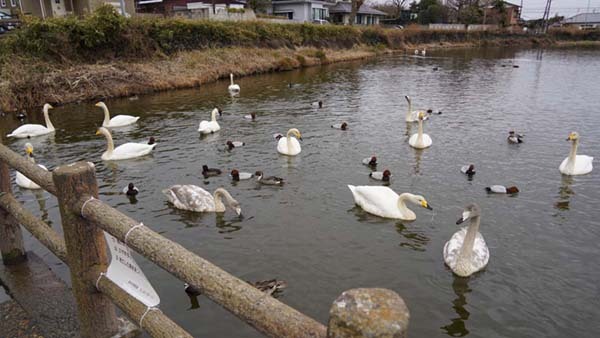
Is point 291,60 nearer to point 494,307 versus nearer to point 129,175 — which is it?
point 129,175

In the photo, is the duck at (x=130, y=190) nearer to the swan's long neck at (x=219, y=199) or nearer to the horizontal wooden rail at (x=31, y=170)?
the swan's long neck at (x=219, y=199)

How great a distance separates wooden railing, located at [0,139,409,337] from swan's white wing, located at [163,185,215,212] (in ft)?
15.4

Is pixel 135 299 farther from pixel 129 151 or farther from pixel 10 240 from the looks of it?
pixel 129 151

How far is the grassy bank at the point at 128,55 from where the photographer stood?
72.9 feet

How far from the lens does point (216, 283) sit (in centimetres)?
207

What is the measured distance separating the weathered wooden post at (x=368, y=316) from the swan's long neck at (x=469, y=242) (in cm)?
581

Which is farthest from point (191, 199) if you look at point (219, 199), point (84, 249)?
point (84, 249)

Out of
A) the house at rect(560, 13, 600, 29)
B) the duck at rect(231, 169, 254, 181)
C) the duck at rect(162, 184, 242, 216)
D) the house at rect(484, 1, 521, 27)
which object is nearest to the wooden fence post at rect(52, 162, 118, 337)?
the duck at rect(162, 184, 242, 216)

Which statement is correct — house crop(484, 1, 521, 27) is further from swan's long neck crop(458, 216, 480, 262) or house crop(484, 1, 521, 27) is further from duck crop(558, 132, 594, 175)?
swan's long neck crop(458, 216, 480, 262)

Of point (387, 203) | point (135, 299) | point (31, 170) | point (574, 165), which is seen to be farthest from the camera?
point (574, 165)

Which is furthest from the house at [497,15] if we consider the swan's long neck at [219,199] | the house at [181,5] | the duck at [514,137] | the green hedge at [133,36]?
the swan's long neck at [219,199]

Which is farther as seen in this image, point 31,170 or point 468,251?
point 468,251

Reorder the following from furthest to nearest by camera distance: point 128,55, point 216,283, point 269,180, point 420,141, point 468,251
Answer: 1. point 128,55
2. point 420,141
3. point 269,180
4. point 468,251
5. point 216,283

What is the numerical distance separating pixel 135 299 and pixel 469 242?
5.55m
